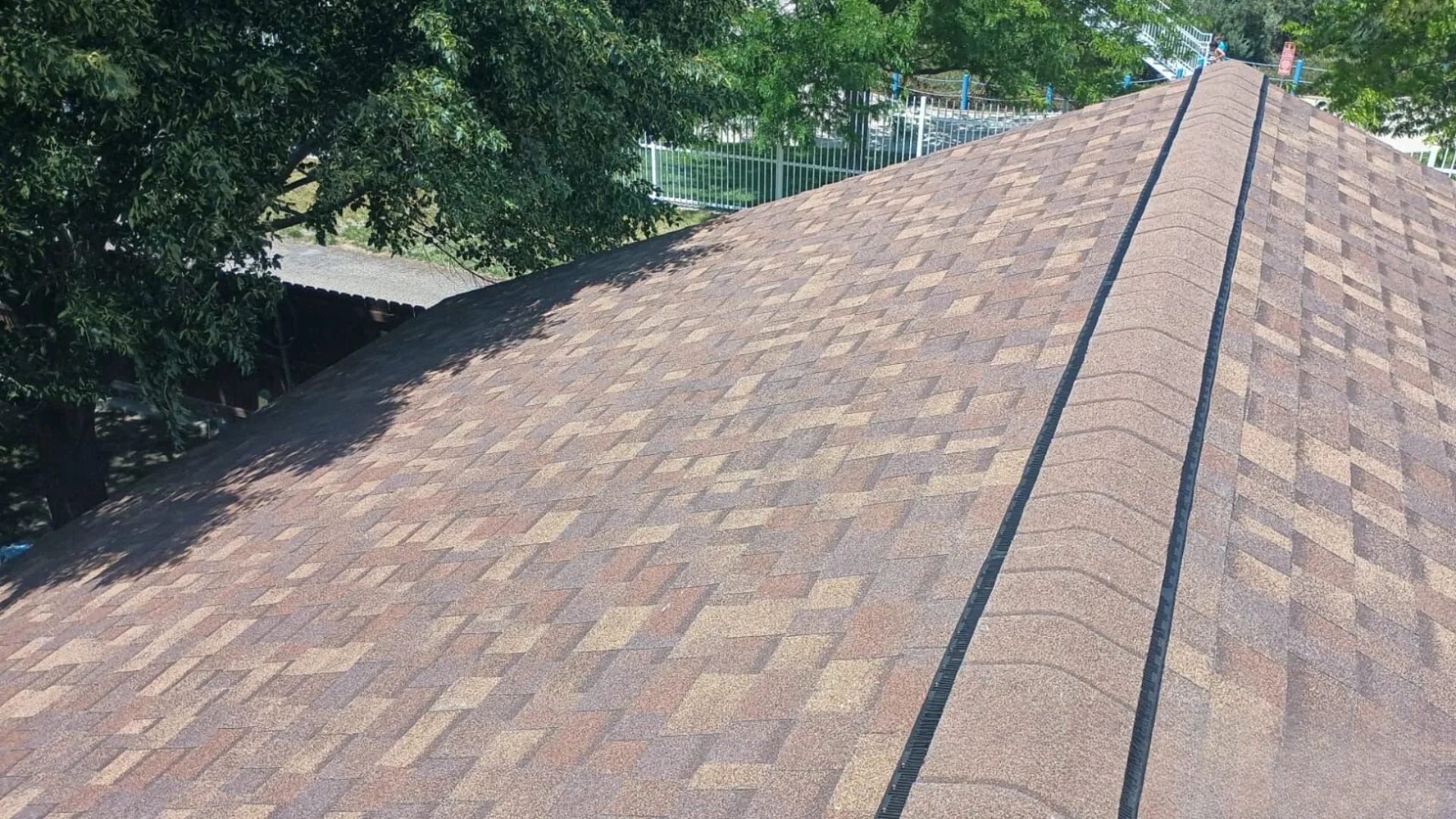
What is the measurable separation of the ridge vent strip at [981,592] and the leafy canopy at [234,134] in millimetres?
6242

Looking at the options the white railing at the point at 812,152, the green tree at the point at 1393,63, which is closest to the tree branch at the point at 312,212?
the white railing at the point at 812,152

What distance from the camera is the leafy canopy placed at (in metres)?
7.64

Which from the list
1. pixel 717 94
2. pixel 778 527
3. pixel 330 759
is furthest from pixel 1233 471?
pixel 717 94

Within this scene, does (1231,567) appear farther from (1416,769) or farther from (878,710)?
(878,710)

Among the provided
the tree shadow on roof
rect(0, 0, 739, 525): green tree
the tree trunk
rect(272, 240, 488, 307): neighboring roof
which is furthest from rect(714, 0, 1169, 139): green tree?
the tree trunk

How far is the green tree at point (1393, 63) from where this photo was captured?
57.9 ft

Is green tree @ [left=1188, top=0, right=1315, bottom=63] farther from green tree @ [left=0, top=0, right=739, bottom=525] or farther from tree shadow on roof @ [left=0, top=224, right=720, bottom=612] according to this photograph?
tree shadow on roof @ [left=0, top=224, right=720, bottom=612]

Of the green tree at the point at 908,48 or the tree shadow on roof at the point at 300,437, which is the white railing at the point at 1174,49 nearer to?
the green tree at the point at 908,48

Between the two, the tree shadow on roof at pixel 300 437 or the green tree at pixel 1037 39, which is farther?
the green tree at pixel 1037 39

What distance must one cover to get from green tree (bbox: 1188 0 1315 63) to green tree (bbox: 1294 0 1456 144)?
867 inches

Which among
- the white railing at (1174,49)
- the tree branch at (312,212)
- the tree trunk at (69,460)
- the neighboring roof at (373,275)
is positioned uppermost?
the white railing at (1174,49)

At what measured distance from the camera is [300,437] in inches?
330

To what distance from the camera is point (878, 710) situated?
9.64 ft

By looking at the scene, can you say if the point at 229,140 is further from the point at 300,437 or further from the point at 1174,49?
the point at 1174,49
